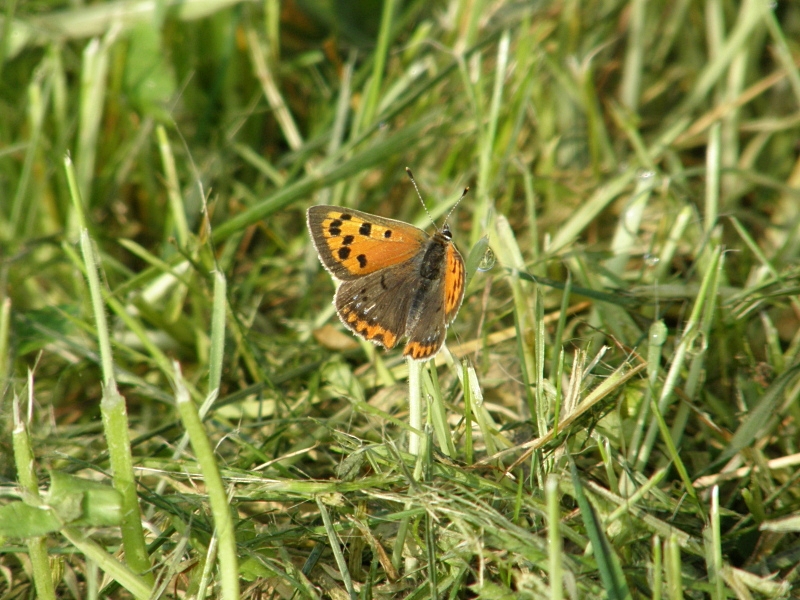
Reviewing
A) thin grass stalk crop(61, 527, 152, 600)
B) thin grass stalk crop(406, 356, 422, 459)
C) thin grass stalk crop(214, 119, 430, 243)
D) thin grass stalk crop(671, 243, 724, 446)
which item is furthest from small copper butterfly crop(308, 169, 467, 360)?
thin grass stalk crop(61, 527, 152, 600)

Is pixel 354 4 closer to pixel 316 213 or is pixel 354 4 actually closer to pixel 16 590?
pixel 316 213

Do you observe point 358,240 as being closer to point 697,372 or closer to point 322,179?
point 322,179

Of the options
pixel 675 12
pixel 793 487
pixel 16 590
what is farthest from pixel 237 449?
pixel 675 12

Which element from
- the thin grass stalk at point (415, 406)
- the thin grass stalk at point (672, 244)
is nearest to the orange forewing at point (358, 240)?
the thin grass stalk at point (415, 406)

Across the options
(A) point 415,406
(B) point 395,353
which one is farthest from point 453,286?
(B) point 395,353

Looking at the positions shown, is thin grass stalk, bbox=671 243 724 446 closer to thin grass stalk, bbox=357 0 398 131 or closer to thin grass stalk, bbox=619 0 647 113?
thin grass stalk, bbox=357 0 398 131
